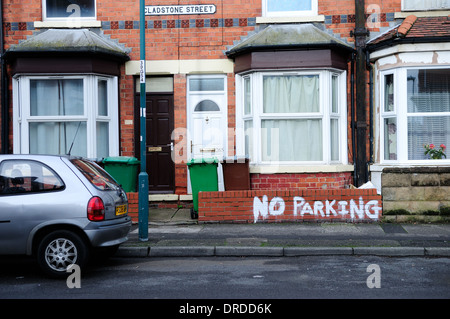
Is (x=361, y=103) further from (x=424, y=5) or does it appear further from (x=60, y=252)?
Result: (x=60, y=252)

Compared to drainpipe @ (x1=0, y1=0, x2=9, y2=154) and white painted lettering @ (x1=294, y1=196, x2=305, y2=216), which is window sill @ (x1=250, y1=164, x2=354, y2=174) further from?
drainpipe @ (x1=0, y1=0, x2=9, y2=154)

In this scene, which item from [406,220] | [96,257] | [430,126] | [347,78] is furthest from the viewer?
[347,78]

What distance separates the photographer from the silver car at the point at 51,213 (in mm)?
6633

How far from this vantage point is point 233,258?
809 cm

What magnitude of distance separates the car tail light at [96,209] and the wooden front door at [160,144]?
5.37m

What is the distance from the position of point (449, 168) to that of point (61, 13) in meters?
8.72

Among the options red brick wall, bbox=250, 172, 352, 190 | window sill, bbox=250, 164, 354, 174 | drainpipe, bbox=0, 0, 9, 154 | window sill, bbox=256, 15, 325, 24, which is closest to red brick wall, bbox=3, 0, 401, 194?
window sill, bbox=256, 15, 325, 24

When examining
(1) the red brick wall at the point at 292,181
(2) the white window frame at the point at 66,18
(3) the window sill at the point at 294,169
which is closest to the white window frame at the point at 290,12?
(3) the window sill at the point at 294,169

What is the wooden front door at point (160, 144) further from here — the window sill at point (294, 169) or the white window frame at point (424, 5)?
the white window frame at point (424, 5)

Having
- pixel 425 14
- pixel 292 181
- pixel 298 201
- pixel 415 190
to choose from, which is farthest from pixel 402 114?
pixel 298 201

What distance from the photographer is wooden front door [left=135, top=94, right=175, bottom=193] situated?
Answer: 480 inches

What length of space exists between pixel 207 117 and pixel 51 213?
6005 millimetres

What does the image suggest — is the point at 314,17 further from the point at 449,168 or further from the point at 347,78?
the point at 449,168
